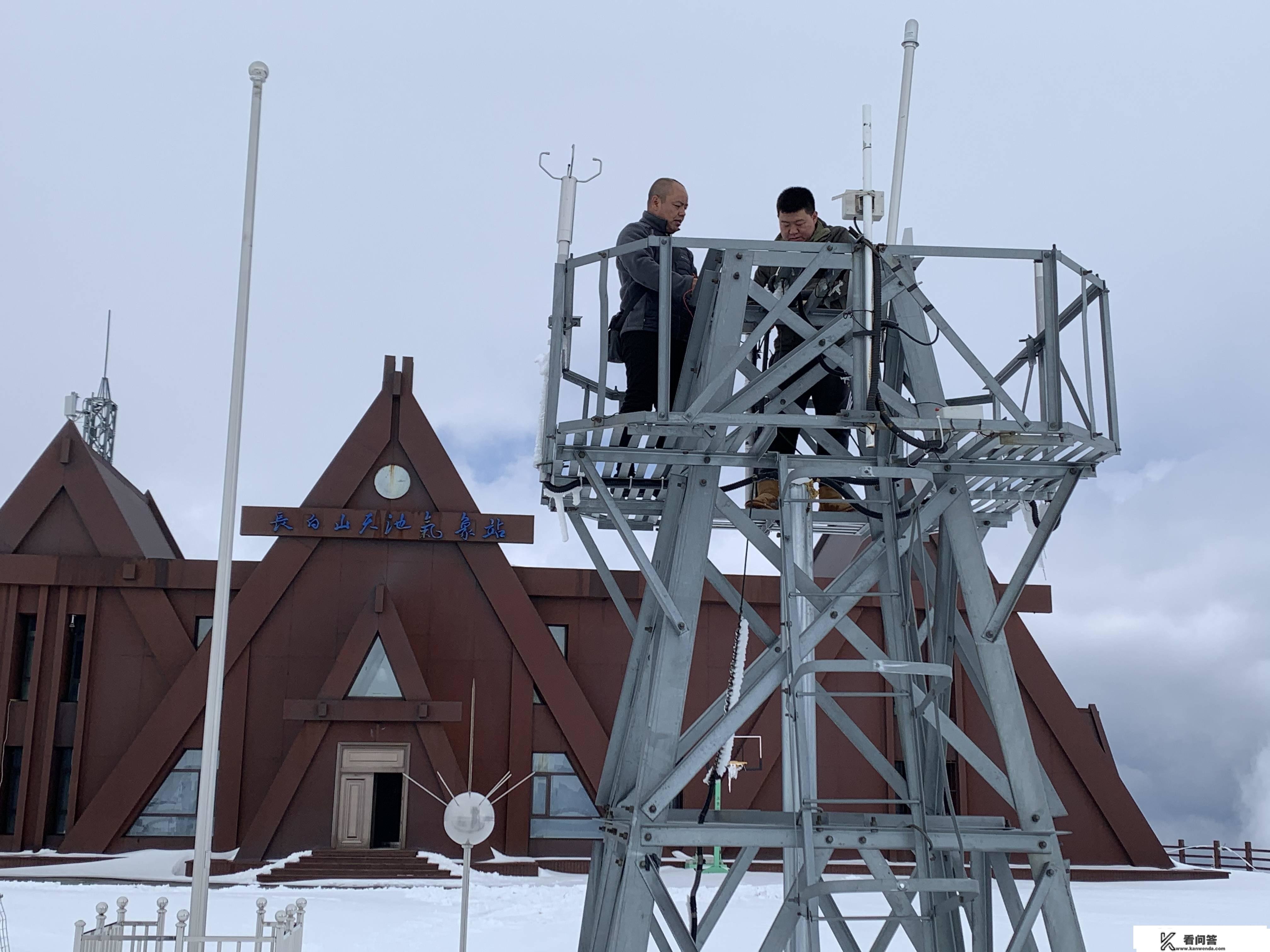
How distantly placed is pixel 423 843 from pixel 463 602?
18.5ft

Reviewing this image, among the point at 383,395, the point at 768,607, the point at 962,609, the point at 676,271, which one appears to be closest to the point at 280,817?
the point at 383,395

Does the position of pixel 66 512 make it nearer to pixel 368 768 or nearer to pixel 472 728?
pixel 368 768

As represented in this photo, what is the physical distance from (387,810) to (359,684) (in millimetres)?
3327

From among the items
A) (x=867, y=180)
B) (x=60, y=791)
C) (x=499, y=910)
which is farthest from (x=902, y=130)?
(x=60, y=791)

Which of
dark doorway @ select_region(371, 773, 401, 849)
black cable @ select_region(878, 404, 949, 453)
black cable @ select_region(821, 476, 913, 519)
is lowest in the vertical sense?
dark doorway @ select_region(371, 773, 401, 849)

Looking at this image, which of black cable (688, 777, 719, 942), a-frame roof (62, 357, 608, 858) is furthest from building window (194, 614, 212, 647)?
black cable (688, 777, 719, 942)

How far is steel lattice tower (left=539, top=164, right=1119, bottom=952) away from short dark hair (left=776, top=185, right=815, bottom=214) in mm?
447

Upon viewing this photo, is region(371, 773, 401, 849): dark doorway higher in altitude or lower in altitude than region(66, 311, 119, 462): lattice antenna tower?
lower

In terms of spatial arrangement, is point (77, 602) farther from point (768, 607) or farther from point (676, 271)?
point (676, 271)

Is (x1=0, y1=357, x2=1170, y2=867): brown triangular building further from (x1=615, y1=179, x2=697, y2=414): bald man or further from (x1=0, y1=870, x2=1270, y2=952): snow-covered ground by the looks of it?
(x1=615, y1=179, x2=697, y2=414): bald man

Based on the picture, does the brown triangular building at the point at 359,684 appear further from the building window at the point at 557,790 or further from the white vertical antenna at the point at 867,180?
the white vertical antenna at the point at 867,180

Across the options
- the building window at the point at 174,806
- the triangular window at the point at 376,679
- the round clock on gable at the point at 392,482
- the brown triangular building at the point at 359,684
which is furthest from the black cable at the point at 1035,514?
the building window at the point at 174,806

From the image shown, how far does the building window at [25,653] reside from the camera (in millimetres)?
29047

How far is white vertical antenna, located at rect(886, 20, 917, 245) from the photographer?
356 inches
